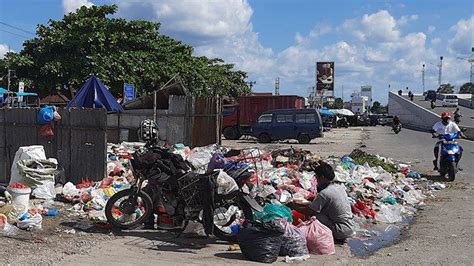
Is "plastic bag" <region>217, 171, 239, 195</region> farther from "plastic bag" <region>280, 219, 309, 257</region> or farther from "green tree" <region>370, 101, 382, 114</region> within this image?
"green tree" <region>370, 101, 382, 114</region>

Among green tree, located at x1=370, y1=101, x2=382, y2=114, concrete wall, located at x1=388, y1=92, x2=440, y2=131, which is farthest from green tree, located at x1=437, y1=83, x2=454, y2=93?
concrete wall, located at x1=388, y1=92, x2=440, y2=131

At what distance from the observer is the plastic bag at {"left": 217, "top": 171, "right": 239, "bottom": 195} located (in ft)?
23.4

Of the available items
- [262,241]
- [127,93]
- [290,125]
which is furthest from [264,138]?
[262,241]

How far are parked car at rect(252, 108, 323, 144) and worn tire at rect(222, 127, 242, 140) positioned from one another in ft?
10.3

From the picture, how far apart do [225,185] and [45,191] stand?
14.0 ft

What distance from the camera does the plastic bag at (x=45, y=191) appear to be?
9719 mm

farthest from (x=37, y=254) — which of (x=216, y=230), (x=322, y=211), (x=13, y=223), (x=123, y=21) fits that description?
(x=123, y=21)

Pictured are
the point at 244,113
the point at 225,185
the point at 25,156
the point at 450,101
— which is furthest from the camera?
the point at 450,101

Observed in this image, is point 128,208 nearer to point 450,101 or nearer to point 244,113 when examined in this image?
point 244,113

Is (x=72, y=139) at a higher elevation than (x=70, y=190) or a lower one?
higher

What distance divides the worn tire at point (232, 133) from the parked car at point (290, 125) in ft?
10.3

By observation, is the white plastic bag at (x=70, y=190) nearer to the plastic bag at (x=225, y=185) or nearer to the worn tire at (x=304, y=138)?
the plastic bag at (x=225, y=185)

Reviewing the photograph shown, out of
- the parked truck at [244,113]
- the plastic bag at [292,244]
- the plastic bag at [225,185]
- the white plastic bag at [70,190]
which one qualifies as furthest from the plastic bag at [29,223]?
the parked truck at [244,113]

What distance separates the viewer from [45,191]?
9812mm
